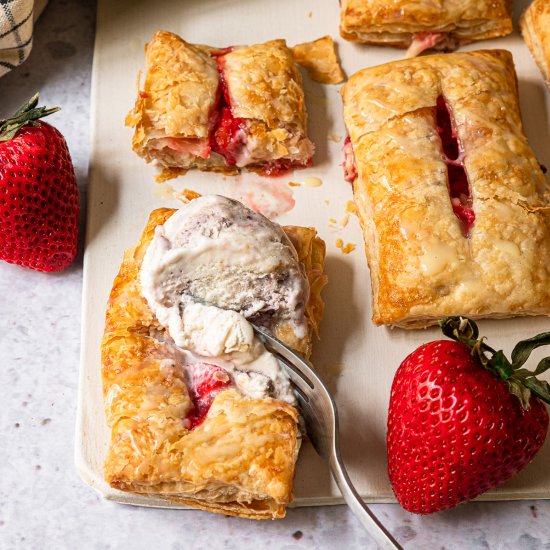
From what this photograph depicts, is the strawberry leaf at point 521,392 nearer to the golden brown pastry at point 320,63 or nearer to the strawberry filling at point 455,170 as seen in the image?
the strawberry filling at point 455,170

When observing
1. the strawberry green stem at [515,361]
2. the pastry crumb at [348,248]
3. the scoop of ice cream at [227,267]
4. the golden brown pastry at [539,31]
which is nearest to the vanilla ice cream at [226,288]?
the scoop of ice cream at [227,267]

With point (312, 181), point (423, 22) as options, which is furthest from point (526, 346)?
point (423, 22)

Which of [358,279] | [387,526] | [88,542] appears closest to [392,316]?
[358,279]

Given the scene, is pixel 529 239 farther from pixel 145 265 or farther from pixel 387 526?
pixel 145 265

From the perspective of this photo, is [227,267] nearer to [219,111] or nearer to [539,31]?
[219,111]

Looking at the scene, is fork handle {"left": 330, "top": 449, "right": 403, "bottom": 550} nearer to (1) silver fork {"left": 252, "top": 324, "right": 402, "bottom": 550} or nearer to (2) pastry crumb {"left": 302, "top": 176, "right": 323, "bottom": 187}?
(1) silver fork {"left": 252, "top": 324, "right": 402, "bottom": 550}
